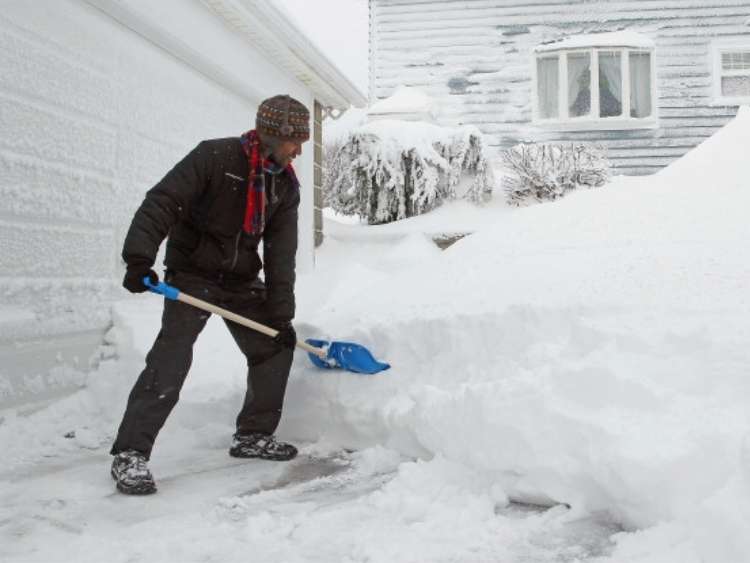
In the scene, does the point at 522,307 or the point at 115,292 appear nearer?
the point at 522,307

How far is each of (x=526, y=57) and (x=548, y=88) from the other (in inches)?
27.3

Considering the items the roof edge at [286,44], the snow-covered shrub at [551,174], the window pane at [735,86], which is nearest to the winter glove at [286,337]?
the roof edge at [286,44]

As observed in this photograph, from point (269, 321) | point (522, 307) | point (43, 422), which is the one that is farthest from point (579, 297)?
point (43, 422)

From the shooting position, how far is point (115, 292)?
4.62 m

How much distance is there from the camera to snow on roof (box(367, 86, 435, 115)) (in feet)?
37.7

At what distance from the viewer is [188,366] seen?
3.15 meters

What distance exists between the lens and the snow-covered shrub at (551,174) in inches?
370

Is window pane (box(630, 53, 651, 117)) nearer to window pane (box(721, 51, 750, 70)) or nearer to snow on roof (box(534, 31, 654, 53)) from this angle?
snow on roof (box(534, 31, 654, 53))

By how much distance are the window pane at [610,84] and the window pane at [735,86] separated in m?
1.81

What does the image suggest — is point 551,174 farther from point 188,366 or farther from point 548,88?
point 188,366

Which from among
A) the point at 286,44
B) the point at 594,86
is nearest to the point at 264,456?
the point at 286,44

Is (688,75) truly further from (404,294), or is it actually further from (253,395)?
A: (253,395)

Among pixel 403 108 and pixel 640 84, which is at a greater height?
pixel 640 84

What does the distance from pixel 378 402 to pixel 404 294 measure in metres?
1.04
